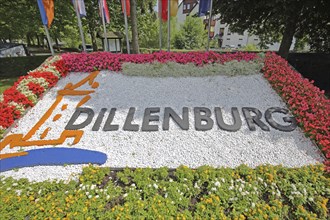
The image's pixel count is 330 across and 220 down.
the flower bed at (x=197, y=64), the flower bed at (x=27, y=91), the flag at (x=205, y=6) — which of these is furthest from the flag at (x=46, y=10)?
the flag at (x=205, y=6)

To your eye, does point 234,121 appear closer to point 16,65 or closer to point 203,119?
point 203,119

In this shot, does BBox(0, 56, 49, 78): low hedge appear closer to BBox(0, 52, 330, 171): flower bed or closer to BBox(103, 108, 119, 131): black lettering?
BBox(0, 52, 330, 171): flower bed

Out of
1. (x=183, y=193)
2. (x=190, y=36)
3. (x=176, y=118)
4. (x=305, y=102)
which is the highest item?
(x=305, y=102)

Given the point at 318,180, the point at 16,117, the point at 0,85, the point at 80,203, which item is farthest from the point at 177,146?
the point at 0,85

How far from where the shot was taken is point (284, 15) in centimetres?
916

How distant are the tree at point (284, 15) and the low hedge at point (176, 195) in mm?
8053

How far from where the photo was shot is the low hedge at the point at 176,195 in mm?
2570

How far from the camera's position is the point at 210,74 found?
6.48 m

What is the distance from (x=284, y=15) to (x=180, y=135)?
346 inches

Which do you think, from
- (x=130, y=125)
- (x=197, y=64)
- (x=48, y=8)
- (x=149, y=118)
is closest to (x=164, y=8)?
(x=197, y=64)

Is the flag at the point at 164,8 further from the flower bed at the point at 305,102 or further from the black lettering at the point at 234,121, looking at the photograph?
the black lettering at the point at 234,121

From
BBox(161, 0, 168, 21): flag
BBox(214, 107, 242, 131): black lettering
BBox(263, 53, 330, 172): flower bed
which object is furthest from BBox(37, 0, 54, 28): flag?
BBox(263, 53, 330, 172): flower bed

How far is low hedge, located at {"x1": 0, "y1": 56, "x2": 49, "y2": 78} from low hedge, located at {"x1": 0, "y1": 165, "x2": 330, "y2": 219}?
11003 mm

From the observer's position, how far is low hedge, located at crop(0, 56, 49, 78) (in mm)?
11656
